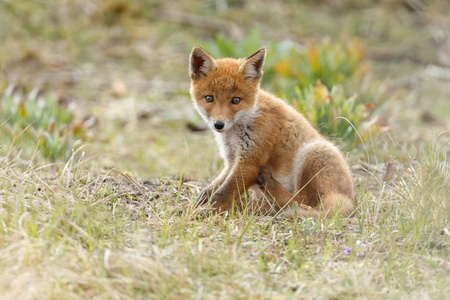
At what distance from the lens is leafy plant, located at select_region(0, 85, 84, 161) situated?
20.1 ft

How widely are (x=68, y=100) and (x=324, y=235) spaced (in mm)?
6575

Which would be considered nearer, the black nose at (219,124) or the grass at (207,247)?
the grass at (207,247)

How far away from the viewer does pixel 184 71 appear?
10.9 metres

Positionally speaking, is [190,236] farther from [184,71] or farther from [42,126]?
[184,71]

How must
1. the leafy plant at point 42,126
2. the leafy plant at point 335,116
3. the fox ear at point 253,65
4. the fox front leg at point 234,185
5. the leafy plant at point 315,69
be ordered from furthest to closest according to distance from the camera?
the leafy plant at point 315,69
the leafy plant at point 42,126
the leafy plant at point 335,116
the fox ear at point 253,65
the fox front leg at point 234,185

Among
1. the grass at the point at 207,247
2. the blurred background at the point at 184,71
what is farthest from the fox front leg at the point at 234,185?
the blurred background at the point at 184,71

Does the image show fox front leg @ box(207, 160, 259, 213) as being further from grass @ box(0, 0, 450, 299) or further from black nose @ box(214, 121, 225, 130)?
black nose @ box(214, 121, 225, 130)

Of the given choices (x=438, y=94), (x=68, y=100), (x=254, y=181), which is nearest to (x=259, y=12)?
(x=438, y=94)

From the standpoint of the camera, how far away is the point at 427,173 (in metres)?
4.37

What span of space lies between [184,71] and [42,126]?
4511mm

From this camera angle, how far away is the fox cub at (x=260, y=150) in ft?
14.4

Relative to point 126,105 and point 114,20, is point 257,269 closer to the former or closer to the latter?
point 126,105

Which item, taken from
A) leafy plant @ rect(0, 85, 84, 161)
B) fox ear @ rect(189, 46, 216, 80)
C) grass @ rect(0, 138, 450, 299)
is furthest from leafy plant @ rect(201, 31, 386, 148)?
grass @ rect(0, 138, 450, 299)

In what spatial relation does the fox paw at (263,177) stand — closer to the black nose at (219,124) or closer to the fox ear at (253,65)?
the black nose at (219,124)
